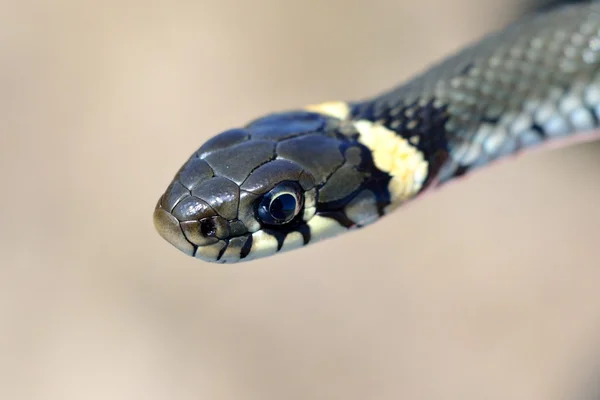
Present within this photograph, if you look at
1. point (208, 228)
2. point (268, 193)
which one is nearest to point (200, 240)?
point (208, 228)

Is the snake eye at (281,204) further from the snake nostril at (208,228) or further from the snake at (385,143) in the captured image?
the snake nostril at (208,228)

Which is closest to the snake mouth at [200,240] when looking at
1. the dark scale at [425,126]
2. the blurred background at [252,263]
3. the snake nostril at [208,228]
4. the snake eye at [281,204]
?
the snake nostril at [208,228]

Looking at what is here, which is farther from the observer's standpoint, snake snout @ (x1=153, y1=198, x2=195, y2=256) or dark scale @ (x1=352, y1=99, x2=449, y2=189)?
dark scale @ (x1=352, y1=99, x2=449, y2=189)

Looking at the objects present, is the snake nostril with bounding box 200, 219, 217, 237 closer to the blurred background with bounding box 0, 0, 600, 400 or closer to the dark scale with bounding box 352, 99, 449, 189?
the dark scale with bounding box 352, 99, 449, 189

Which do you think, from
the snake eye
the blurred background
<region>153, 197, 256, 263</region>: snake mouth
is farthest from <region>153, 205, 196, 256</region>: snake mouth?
the blurred background

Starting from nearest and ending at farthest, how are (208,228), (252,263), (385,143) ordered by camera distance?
(208,228) → (385,143) → (252,263)

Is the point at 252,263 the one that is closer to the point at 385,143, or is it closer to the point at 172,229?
the point at 385,143

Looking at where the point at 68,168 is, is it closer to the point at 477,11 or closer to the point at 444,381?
the point at 444,381

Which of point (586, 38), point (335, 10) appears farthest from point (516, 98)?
point (335, 10)
